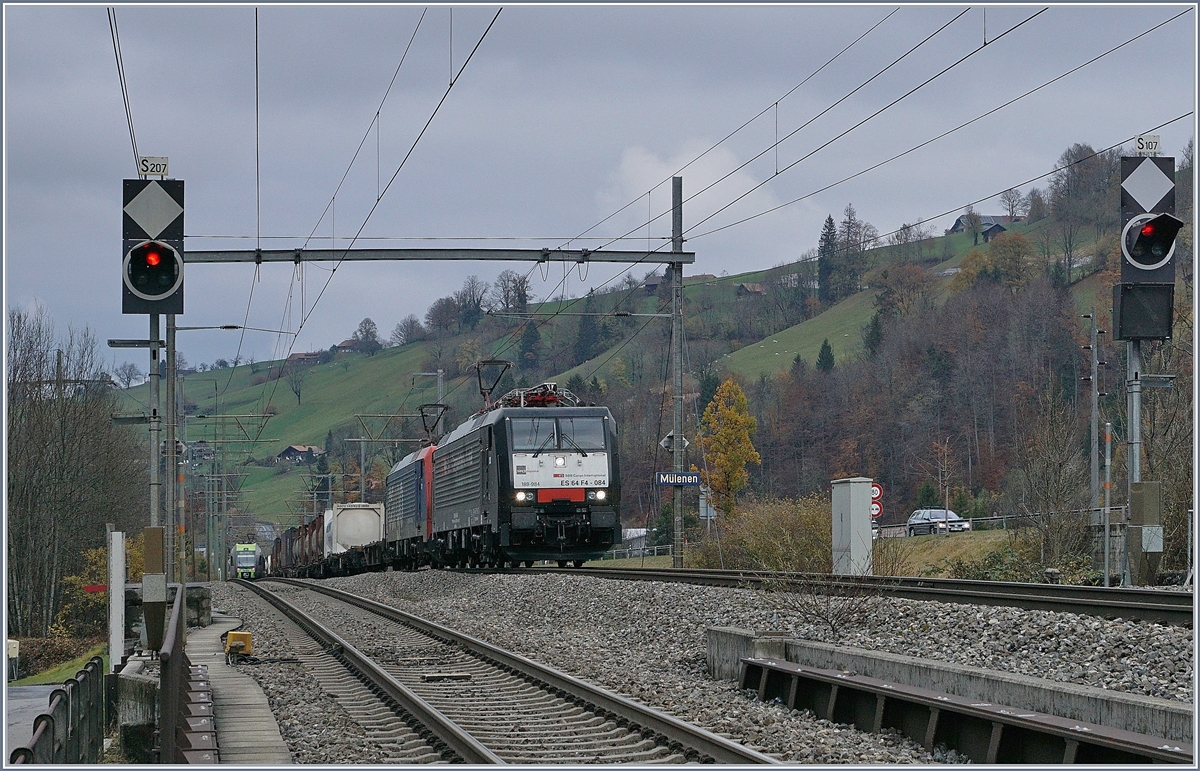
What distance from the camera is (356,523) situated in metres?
49.9

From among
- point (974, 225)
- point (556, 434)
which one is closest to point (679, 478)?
point (556, 434)

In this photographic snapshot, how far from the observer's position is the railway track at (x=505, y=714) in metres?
8.52

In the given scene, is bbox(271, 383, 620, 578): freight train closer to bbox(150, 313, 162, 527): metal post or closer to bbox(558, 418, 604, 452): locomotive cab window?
bbox(558, 418, 604, 452): locomotive cab window

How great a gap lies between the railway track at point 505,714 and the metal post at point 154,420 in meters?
2.89

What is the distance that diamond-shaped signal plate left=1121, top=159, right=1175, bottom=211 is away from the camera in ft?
50.9

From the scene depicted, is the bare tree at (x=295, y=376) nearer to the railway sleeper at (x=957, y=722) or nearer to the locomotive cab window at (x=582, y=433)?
the locomotive cab window at (x=582, y=433)

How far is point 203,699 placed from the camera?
10.4 meters

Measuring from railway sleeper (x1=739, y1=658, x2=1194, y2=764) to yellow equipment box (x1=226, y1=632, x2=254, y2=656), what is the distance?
7030mm

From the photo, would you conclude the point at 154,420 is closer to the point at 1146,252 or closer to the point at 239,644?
the point at 239,644

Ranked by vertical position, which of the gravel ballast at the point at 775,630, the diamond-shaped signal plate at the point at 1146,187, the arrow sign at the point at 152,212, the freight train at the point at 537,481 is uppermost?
the diamond-shaped signal plate at the point at 1146,187

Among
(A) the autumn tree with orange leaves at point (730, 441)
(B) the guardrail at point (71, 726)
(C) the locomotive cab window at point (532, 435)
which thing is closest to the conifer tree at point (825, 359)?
(A) the autumn tree with orange leaves at point (730, 441)

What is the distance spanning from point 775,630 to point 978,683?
3.54 meters

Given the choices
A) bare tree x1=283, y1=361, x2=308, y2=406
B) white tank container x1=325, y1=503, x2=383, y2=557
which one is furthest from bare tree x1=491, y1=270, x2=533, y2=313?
bare tree x1=283, y1=361, x2=308, y2=406

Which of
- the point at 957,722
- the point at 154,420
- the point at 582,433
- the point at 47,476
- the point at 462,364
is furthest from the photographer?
the point at 462,364
